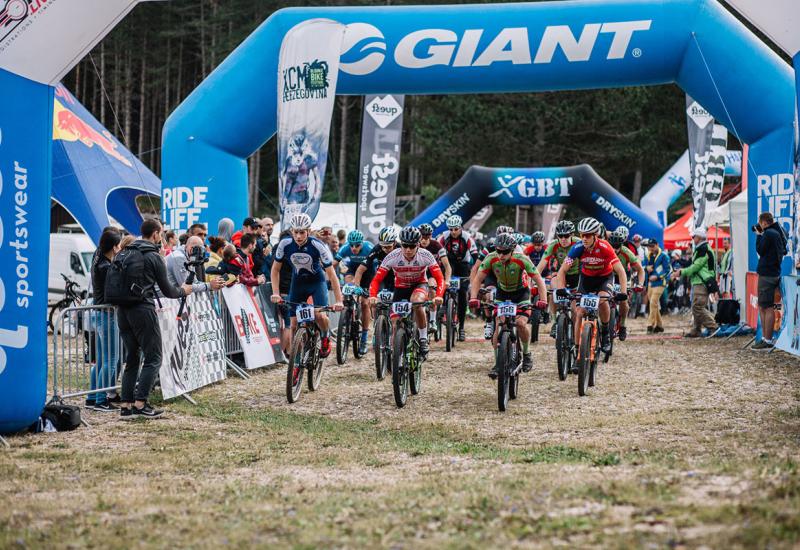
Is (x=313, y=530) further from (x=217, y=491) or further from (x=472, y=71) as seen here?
(x=472, y=71)

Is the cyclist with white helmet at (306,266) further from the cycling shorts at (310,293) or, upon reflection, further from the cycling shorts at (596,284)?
the cycling shorts at (596,284)

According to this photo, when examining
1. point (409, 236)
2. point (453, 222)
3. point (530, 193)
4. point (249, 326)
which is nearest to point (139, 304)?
point (409, 236)

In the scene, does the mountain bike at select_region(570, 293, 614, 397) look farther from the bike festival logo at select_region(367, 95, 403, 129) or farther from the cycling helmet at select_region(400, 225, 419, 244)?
the bike festival logo at select_region(367, 95, 403, 129)

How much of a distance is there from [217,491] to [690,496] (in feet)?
9.53

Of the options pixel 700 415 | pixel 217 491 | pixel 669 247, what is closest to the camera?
pixel 217 491

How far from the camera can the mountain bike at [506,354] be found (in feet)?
30.6

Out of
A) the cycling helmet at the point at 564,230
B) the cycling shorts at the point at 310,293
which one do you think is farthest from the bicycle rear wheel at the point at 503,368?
the cycling helmet at the point at 564,230

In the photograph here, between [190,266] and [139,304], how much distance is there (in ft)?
7.29

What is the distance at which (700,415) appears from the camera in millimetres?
8750

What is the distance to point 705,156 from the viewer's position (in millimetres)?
22344

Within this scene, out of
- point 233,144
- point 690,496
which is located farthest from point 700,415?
point 233,144

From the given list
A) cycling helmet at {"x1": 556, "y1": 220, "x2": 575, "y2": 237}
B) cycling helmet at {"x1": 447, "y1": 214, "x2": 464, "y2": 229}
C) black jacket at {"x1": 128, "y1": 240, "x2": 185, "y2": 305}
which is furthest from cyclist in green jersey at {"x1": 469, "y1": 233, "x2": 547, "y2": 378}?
cycling helmet at {"x1": 447, "y1": 214, "x2": 464, "y2": 229}

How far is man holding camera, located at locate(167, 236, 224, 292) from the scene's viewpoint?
11.1 meters

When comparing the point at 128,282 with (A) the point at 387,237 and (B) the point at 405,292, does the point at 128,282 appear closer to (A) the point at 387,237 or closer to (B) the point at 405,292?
(B) the point at 405,292
